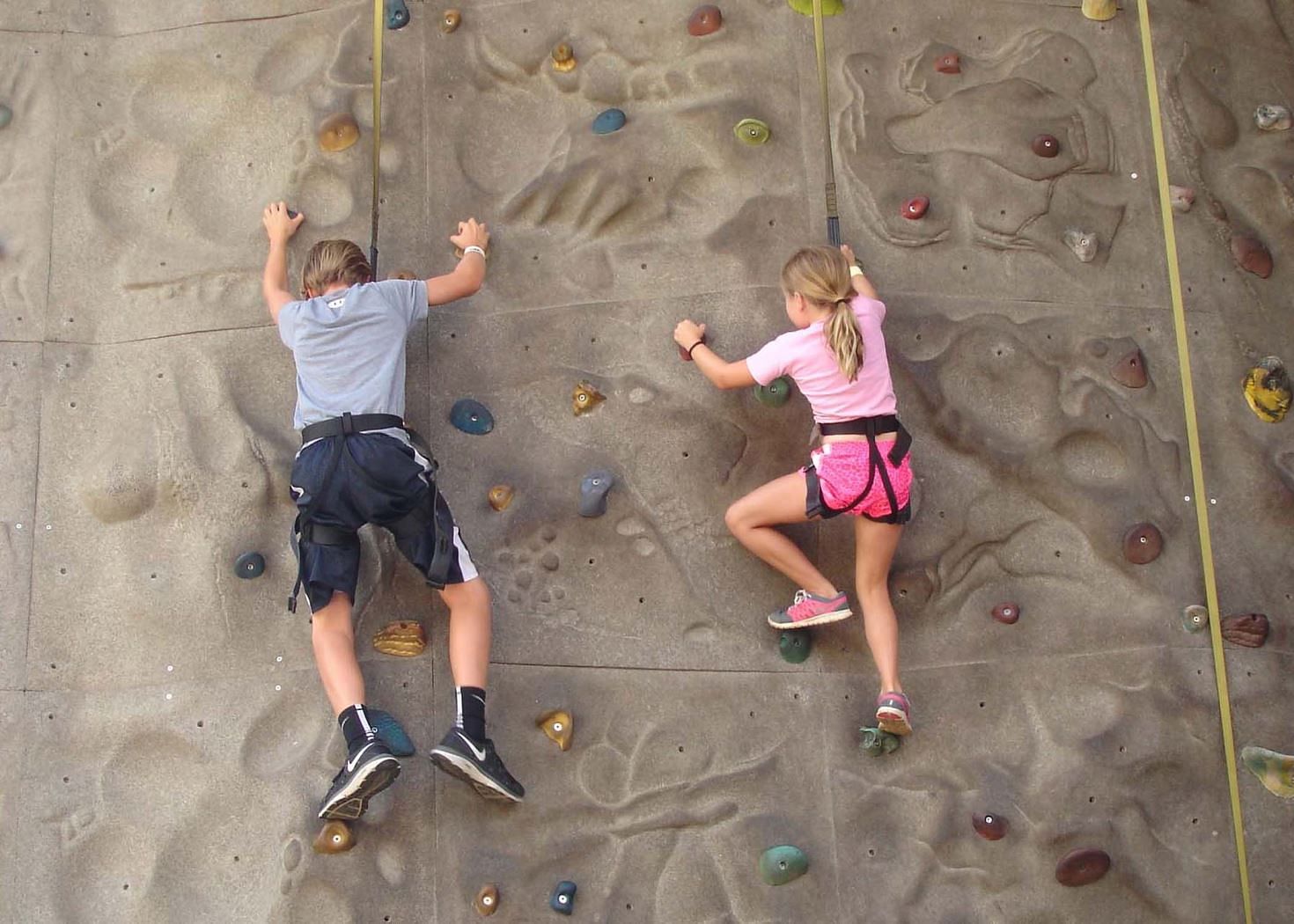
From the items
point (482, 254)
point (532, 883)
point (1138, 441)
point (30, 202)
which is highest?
point (30, 202)

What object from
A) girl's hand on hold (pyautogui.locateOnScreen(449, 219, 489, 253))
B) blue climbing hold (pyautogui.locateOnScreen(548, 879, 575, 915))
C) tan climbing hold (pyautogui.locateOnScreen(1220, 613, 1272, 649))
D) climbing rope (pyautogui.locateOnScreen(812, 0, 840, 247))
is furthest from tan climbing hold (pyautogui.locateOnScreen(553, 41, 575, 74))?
tan climbing hold (pyautogui.locateOnScreen(1220, 613, 1272, 649))

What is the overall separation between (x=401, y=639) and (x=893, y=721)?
1.25 meters

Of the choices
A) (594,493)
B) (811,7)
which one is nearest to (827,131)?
(811,7)

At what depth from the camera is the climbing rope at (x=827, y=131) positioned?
3.49m

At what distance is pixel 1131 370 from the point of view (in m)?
3.73

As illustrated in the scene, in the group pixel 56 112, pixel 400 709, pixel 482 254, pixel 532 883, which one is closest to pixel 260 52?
pixel 56 112

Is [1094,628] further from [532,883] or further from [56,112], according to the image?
[56,112]

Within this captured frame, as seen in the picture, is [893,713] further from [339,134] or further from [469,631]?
[339,134]

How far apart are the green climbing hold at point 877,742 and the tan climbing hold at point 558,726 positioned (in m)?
0.74

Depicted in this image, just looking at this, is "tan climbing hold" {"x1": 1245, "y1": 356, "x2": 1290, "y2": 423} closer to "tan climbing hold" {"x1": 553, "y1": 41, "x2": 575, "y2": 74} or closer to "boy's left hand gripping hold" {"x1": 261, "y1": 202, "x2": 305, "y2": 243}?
"tan climbing hold" {"x1": 553, "y1": 41, "x2": 575, "y2": 74}

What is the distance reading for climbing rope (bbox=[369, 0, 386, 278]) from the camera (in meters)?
3.56

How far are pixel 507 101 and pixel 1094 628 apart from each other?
2.19 m

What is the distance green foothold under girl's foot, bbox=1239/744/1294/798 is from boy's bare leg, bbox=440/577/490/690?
203cm

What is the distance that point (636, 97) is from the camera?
12.7 ft
